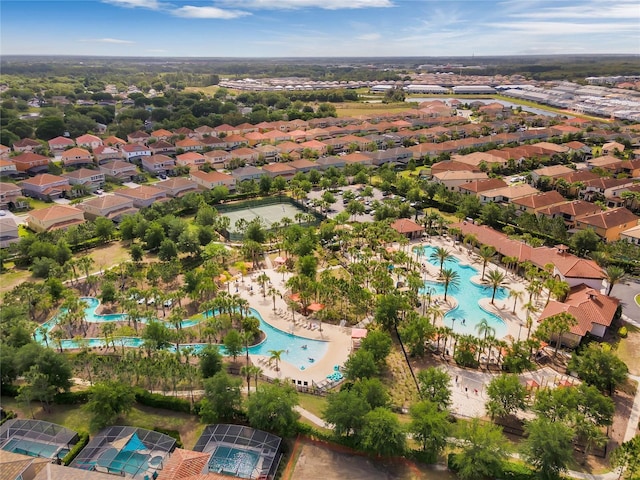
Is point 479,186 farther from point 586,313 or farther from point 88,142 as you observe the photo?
point 88,142

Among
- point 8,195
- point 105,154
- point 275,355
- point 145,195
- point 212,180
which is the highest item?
point 105,154

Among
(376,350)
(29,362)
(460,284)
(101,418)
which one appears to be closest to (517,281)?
Answer: (460,284)

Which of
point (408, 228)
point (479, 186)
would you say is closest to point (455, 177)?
point (479, 186)

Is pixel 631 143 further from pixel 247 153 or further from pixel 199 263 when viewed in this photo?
pixel 199 263

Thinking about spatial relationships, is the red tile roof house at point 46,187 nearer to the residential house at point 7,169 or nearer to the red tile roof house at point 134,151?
the residential house at point 7,169

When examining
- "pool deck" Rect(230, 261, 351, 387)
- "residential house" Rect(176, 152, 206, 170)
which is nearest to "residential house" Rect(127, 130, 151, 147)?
"residential house" Rect(176, 152, 206, 170)

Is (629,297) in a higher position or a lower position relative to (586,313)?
lower

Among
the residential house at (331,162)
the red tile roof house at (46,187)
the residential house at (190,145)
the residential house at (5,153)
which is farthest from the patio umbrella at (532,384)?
the residential house at (5,153)
